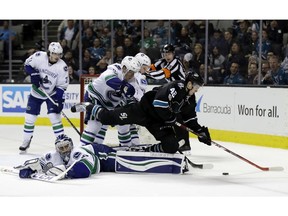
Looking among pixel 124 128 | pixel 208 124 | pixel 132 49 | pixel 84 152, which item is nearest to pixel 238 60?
pixel 208 124

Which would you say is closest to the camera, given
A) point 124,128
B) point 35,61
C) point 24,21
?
point 124,128

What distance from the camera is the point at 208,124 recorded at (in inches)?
355

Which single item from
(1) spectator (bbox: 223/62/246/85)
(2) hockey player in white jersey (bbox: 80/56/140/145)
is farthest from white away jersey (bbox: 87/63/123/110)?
(1) spectator (bbox: 223/62/246/85)

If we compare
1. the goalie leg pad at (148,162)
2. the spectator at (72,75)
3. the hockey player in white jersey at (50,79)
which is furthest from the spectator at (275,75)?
the goalie leg pad at (148,162)

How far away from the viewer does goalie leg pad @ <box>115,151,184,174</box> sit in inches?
228

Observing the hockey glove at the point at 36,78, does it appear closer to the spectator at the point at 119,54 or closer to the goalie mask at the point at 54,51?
the goalie mask at the point at 54,51

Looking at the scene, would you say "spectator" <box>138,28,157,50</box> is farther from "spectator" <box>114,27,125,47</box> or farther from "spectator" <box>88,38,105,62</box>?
"spectator" <box>88,38,105,62</box>

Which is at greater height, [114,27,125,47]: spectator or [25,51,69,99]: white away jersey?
[114,27,125,47]: spectator

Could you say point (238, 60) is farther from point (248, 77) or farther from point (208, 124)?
point (208, 124)

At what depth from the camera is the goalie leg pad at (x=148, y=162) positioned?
19.0 feet

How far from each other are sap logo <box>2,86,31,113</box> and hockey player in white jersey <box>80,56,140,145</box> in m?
4.34

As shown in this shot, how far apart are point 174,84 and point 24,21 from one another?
6.81m

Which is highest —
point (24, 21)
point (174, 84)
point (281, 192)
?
point (24, 21)

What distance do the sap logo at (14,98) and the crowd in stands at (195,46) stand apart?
0.85 m
